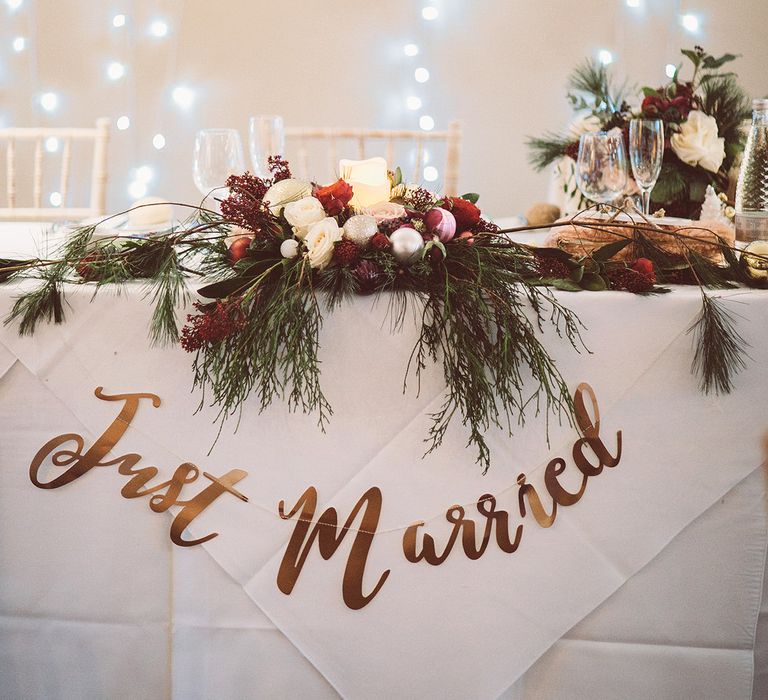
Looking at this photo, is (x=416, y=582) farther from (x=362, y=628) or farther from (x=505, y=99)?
(x=505, y=99)

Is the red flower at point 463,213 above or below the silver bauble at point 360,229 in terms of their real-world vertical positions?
above

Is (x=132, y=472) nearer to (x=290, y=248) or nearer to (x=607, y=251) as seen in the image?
(x=290, y=248)

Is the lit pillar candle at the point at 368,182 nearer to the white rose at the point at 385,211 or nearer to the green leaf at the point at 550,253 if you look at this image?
the white rose at the point at 385,211

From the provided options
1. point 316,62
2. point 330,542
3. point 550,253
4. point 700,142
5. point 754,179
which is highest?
point 316,62

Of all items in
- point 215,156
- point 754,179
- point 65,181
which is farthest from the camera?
point 65,181

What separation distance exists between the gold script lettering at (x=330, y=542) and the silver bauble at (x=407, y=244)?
0.96 feet

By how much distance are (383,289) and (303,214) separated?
12 cm

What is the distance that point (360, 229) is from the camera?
2.77 ft

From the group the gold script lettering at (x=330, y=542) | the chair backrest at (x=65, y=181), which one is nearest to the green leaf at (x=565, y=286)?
the gold script lettering at (x=330, y=542)

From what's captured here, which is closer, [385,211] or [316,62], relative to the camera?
[385,211]

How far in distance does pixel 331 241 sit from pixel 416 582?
0.42 m

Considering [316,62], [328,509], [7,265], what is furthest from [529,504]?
[316,62]

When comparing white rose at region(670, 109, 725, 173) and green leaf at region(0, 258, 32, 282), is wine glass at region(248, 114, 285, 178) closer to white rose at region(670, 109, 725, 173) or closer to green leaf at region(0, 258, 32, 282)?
green leaf at region(0, 258, 32, 282)

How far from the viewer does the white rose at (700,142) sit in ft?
4.48
